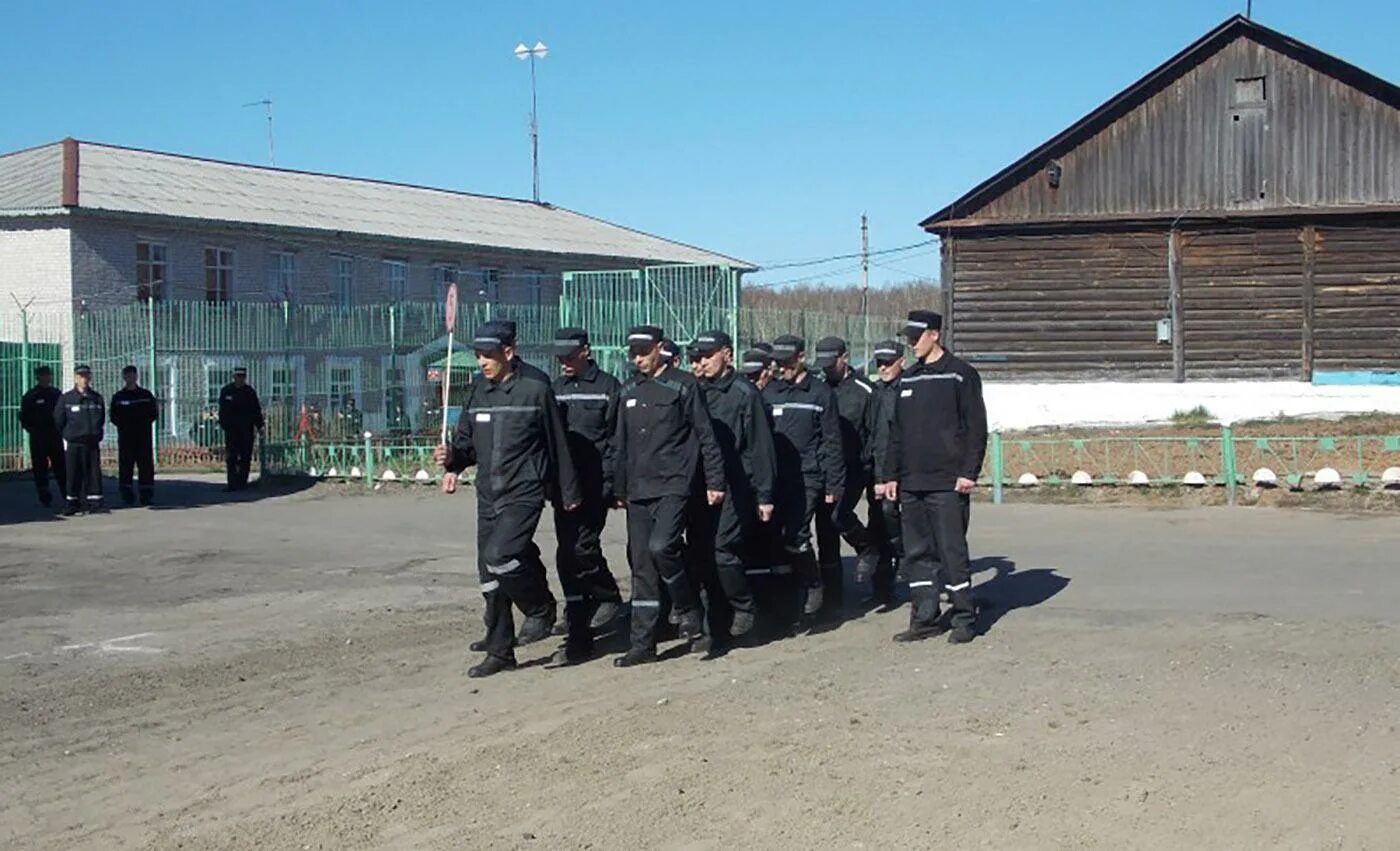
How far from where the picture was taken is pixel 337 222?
39.2 m

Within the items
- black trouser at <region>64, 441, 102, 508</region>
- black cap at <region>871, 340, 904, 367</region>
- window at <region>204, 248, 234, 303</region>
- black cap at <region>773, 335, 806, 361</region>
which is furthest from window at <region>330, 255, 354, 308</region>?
black cap at <region>773, 335, 806, 361</region>

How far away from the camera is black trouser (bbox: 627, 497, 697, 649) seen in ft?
30.2

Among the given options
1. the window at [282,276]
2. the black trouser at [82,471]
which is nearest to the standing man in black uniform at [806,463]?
the black trouser at [82,471]

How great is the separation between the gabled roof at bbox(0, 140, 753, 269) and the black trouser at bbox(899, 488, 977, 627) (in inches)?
1042

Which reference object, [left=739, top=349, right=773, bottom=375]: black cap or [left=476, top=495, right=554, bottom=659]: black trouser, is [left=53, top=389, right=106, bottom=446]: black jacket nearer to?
[left=739, top=349, right=773, bottom=375]: black cap

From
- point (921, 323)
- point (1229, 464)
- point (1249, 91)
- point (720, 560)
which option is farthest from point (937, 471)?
point (1249, 91)

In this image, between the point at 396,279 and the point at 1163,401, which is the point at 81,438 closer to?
the point at 1163,401

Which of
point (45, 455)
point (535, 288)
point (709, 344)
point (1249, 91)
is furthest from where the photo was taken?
point (535, 288)

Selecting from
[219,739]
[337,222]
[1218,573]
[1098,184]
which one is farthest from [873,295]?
[219,739]

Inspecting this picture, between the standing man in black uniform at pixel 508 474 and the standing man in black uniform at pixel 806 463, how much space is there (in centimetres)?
179

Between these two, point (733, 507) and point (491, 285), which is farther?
point (491, 285)

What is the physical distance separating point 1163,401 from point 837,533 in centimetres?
1853

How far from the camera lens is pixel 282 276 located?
3788cm

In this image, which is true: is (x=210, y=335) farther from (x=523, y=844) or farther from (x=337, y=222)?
(x=523, y=844)
